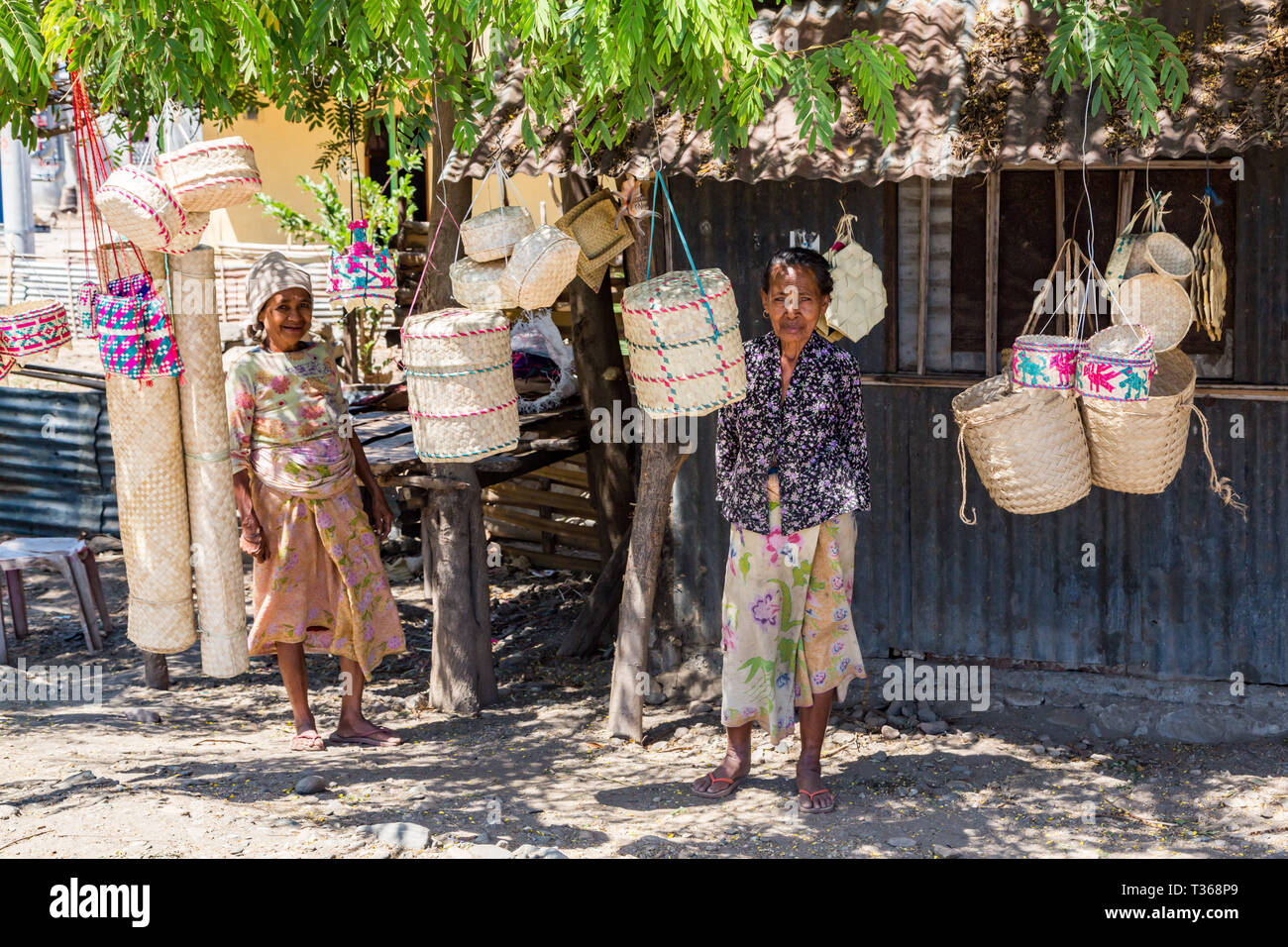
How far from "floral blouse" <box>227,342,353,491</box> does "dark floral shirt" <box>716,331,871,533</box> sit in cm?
176

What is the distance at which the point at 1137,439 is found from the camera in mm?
4344

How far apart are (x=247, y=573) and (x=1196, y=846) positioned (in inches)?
250

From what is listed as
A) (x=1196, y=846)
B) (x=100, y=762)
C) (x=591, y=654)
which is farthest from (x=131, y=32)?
(x=1196, y=846)

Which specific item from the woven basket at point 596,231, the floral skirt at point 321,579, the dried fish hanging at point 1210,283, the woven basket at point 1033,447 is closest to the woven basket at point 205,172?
the woven basket at point 596,231

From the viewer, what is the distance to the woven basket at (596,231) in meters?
4.84

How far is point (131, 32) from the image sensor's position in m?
3.94

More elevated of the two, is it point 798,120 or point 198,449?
point 798,120

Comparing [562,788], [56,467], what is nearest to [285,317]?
[562,788]

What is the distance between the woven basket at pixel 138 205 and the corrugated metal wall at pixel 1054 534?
231cm

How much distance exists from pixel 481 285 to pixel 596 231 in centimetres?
75

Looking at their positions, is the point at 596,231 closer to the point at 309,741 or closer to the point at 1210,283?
the point at 1210,283

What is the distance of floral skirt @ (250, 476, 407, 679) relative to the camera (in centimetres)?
527

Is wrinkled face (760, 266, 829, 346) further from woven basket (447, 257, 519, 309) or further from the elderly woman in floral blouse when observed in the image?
woven basket (447, 257, 519, 309)

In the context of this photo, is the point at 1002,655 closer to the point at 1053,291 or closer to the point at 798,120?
the point at 1053,291
